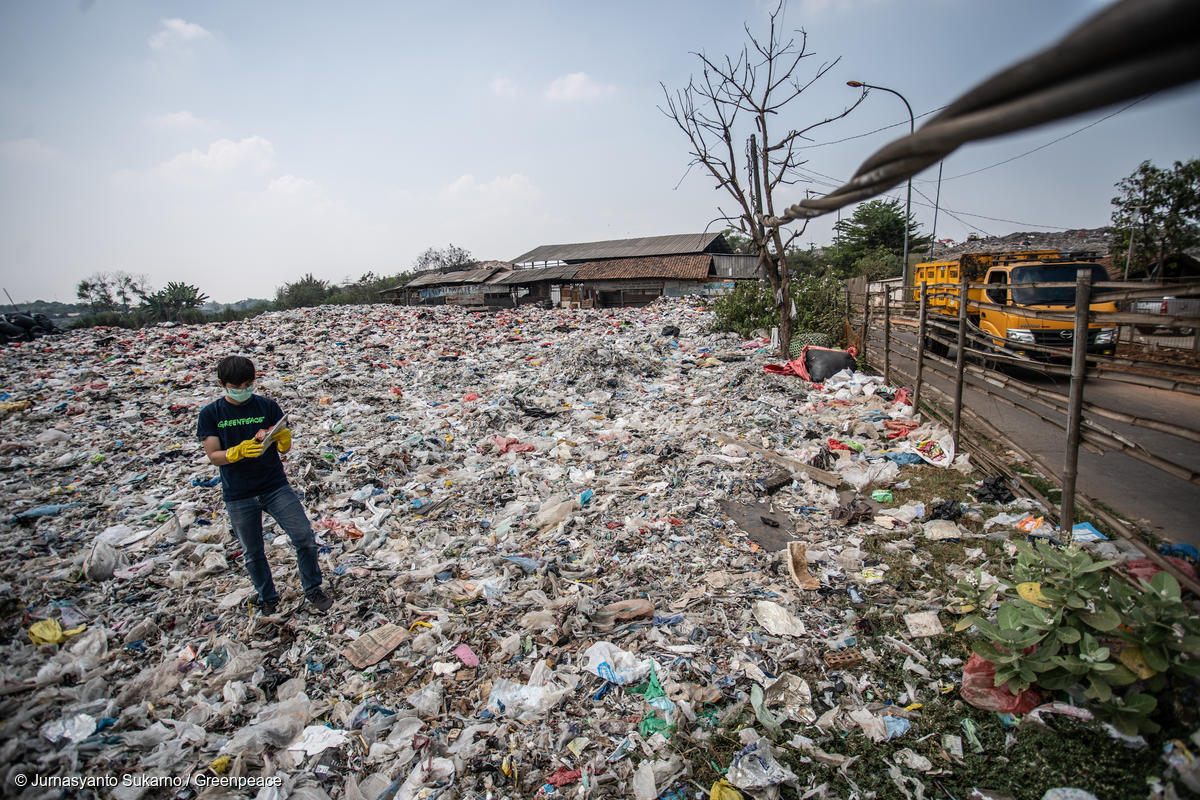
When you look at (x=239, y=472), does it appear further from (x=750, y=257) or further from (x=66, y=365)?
(x=750, y=257)

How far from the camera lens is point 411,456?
574 cm

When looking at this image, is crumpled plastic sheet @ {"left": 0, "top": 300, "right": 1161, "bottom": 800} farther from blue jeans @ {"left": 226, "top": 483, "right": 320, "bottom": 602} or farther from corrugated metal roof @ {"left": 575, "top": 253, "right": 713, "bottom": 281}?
corrugated metal roof @ {"left": 575, "top": 253, "right": 713, "bottom": 281}

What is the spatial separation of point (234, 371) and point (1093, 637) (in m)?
4.28

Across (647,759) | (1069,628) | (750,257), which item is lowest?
(647,759)

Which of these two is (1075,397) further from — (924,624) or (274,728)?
(274,728)

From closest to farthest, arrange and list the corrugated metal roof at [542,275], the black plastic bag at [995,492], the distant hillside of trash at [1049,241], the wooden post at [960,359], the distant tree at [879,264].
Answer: the black plastic bag at [995,492]
the wooden post at [960,359]
the distant hillside of trash at [1049,241]
the distant tree at [879,264]
the corrugated metal roof at [542,275]

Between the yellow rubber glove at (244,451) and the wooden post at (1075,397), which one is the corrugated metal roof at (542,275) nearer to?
the yellow rubber glove at (244,451)

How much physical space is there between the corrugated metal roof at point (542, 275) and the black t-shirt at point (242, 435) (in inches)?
967

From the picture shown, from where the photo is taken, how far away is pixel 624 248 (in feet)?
97.6

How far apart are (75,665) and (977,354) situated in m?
A: 6.51

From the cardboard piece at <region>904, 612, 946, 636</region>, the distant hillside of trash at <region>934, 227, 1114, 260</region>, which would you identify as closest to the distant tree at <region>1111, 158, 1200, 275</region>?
the distant hillside of trash at <region>934, 227, 1114, 260</region>

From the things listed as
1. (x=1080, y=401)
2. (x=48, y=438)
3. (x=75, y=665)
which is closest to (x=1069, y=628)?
(x=1080, y=401)

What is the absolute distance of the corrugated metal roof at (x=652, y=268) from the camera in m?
24.5

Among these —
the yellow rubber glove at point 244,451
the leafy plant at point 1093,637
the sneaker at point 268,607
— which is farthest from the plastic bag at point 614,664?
the yellow rubber glove at point 244,451
